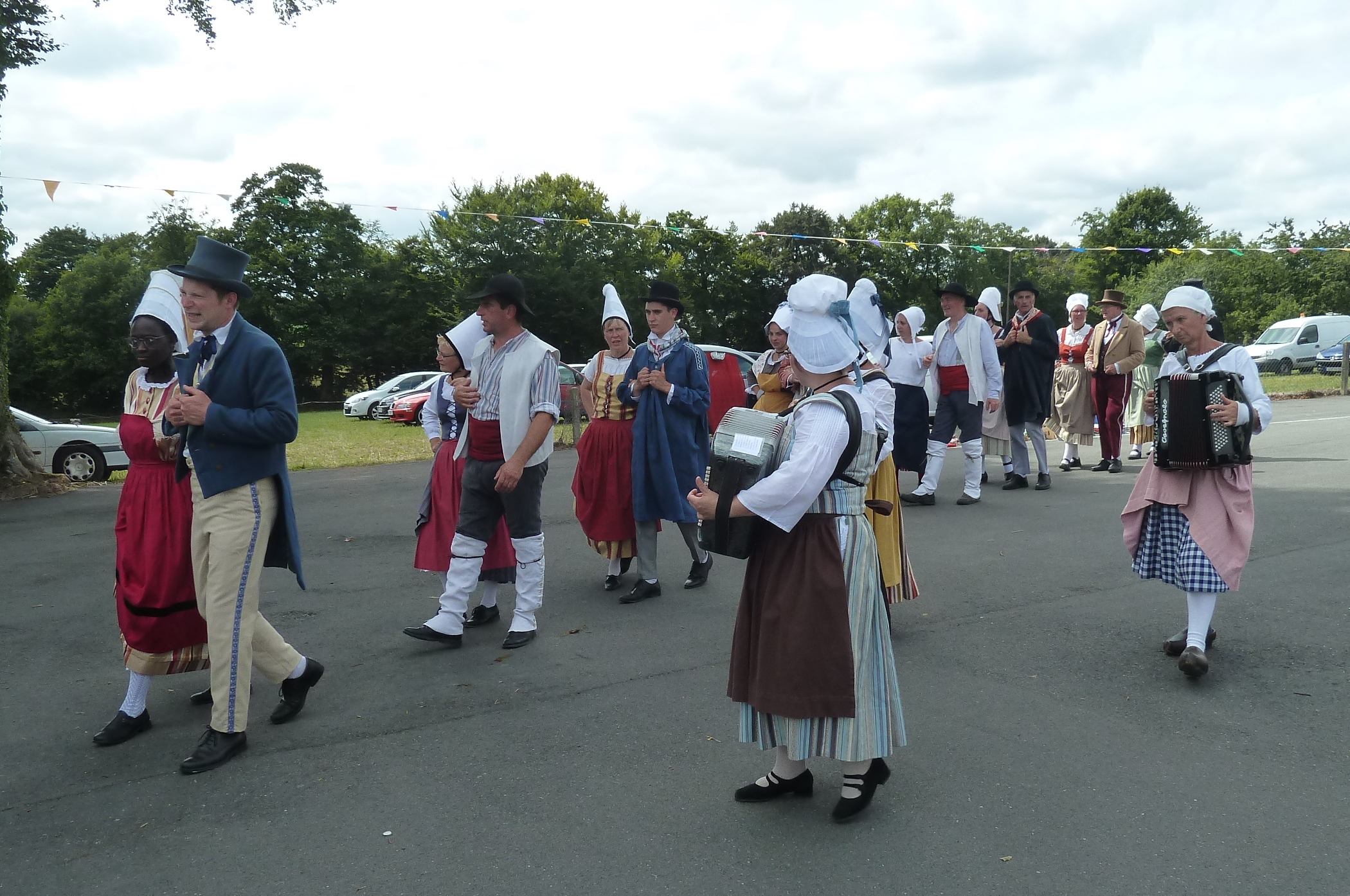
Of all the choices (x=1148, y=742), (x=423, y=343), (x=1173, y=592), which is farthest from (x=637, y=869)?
(x=423, y=343)

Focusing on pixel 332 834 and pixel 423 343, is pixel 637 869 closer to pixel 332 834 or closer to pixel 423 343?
pixel 332 834

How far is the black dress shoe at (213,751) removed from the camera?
4094 mm

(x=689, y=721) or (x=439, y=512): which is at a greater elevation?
(x=439, y=512)

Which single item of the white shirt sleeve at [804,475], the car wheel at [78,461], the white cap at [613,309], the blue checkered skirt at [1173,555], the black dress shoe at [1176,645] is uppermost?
the white cap at [613,309]

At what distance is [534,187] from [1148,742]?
51.0m

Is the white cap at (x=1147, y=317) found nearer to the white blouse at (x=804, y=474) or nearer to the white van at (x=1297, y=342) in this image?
the white blouse at (x=804, y=474)

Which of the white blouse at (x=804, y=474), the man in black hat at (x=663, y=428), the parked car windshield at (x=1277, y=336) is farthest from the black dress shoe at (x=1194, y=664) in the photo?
the parked car windshield at (x=1277, y=336)

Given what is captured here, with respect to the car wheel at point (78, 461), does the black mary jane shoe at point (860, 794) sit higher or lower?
higher

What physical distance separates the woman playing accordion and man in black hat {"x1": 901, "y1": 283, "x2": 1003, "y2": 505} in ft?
15.9

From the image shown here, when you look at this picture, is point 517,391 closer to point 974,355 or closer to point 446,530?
point 446,530

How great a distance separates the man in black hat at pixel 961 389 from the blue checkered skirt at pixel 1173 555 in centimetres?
478

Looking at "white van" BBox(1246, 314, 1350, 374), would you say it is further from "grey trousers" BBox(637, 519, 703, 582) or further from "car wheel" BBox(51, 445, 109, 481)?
"car wheel" BBox(51, 445, 109, 481)

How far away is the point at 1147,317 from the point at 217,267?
11.4 metres

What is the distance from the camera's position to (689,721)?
14.9ft
